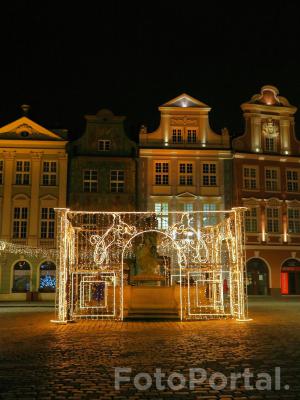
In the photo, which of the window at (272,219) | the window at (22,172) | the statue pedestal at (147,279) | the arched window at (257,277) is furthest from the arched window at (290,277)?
the statue pedestal at (147,279)

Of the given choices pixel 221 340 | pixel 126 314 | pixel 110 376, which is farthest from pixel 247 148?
pixel 110 376

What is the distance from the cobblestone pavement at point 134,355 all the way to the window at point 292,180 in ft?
87.1

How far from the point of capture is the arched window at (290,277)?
42.6 m

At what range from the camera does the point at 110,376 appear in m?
8.68

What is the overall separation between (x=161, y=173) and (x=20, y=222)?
37.0ft

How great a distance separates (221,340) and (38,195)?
29.4m

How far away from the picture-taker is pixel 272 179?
43.3 metres

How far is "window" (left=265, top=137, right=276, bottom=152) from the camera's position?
43.8 m

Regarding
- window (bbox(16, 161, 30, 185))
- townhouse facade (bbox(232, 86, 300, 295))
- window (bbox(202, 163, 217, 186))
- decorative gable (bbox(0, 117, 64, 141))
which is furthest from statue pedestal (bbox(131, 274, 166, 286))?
decorative gable (bbox(0, 117, 64, 141))

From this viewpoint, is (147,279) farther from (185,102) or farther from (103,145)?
(185,102)

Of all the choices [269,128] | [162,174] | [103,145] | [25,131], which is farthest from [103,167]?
[269,128]

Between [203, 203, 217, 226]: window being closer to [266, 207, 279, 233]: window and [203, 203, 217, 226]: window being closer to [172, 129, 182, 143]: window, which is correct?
[266, 207, 279, 233]: window

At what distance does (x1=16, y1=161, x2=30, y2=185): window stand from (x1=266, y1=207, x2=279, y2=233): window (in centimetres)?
1886

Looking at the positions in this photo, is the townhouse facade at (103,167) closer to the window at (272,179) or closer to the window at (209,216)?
the window at (209,216)
